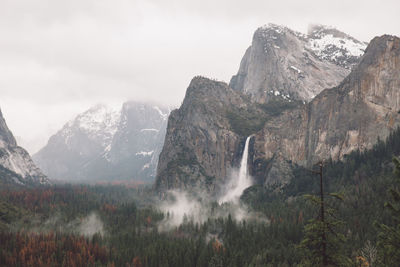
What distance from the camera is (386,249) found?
34094mm

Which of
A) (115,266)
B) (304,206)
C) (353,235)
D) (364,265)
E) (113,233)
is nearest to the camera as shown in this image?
(364,265)

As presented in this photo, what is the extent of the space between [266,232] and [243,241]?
1126 centimetres

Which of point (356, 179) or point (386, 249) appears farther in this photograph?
point (356, 179)

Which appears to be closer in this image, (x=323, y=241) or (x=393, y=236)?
(x=323, y=241)

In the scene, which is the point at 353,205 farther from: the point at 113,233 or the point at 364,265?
the point at 113,233

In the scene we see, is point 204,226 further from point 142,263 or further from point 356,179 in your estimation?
point 356,179

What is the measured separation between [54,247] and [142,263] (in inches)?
1727

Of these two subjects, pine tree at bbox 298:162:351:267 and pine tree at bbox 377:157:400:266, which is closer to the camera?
pine tree at bbox 298:162:351:267

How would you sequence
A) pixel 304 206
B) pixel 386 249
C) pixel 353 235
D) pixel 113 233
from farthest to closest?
pixel 113 233 < pixel 304 206 < pixel 353 235 < pixel 386 249

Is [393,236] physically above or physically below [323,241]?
above

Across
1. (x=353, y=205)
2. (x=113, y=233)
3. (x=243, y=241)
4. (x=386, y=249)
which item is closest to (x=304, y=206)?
(x=353, y=205)

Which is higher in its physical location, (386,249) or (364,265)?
(386,249)

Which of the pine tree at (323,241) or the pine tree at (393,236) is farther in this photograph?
the pine tree at (393,236)

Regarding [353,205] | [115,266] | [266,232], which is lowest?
[115,266]
